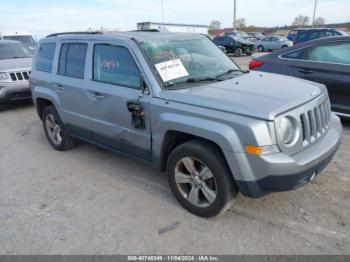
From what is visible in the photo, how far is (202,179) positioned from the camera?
10.2ft

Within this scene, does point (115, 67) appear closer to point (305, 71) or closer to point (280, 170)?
point (280, 170)

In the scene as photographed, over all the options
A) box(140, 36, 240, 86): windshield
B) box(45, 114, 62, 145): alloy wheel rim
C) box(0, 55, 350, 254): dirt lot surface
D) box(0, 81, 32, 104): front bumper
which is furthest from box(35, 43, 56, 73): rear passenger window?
box(0, 81, 32, 104): front bumper

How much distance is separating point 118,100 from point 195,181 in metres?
1.27

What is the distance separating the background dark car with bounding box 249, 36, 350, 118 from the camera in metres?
5.07

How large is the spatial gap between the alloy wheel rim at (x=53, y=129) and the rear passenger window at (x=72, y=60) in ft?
2.85

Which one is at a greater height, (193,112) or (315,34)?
(193,112)

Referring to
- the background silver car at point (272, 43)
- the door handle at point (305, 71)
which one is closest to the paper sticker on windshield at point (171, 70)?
the door handle at point (305, 71)

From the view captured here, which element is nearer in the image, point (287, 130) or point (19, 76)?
point (287, 130)

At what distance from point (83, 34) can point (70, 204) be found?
7.44 feet

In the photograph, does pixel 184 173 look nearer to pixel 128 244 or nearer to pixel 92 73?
pixel 128 244

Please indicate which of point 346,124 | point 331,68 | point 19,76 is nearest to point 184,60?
point 331,68

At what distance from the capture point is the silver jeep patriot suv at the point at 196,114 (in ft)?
8.77

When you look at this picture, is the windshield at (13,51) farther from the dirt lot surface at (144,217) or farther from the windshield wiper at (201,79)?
the windshield wiper at (201,79)

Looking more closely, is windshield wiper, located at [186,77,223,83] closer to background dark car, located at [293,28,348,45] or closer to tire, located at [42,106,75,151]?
tire, located at [42,106,75,151]
